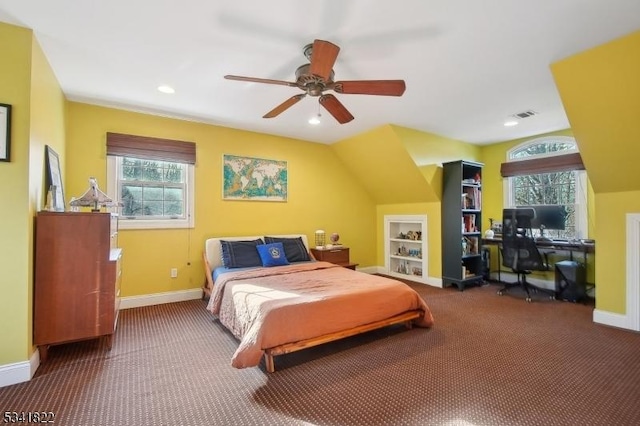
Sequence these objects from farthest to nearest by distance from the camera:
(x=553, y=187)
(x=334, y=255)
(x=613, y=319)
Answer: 1. (x=334, y=255)
2. (x=553, y=187)
3. (x=613, y=319)

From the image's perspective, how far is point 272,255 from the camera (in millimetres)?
4090

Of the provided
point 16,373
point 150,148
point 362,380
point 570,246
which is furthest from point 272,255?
point 570,246

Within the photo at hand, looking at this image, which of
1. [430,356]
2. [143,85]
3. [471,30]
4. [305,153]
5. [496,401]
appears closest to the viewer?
[496,401]

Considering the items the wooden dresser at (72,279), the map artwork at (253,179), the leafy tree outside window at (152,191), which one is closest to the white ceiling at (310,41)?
the leafy tree outside window at (152,191)

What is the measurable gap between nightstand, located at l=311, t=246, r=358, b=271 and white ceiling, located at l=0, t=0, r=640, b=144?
2.25 metres

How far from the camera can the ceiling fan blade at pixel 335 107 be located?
8.69 feet

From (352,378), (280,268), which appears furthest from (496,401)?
(280,268)

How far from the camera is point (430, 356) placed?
2527 millimetres

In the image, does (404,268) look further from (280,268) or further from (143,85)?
(143,85)

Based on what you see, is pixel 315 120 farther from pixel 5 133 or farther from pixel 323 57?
pixel 5 133

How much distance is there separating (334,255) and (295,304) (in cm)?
254

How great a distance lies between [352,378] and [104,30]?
317 cm

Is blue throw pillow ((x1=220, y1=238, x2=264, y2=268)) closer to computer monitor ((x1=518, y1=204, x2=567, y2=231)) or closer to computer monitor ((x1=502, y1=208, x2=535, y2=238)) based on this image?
computer monitor ((x1=502, y1=208, x2=535, y2=238))

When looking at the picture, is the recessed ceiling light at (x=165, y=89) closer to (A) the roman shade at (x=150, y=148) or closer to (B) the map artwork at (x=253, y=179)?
(A) the roman shade at (x=150, y=148)
